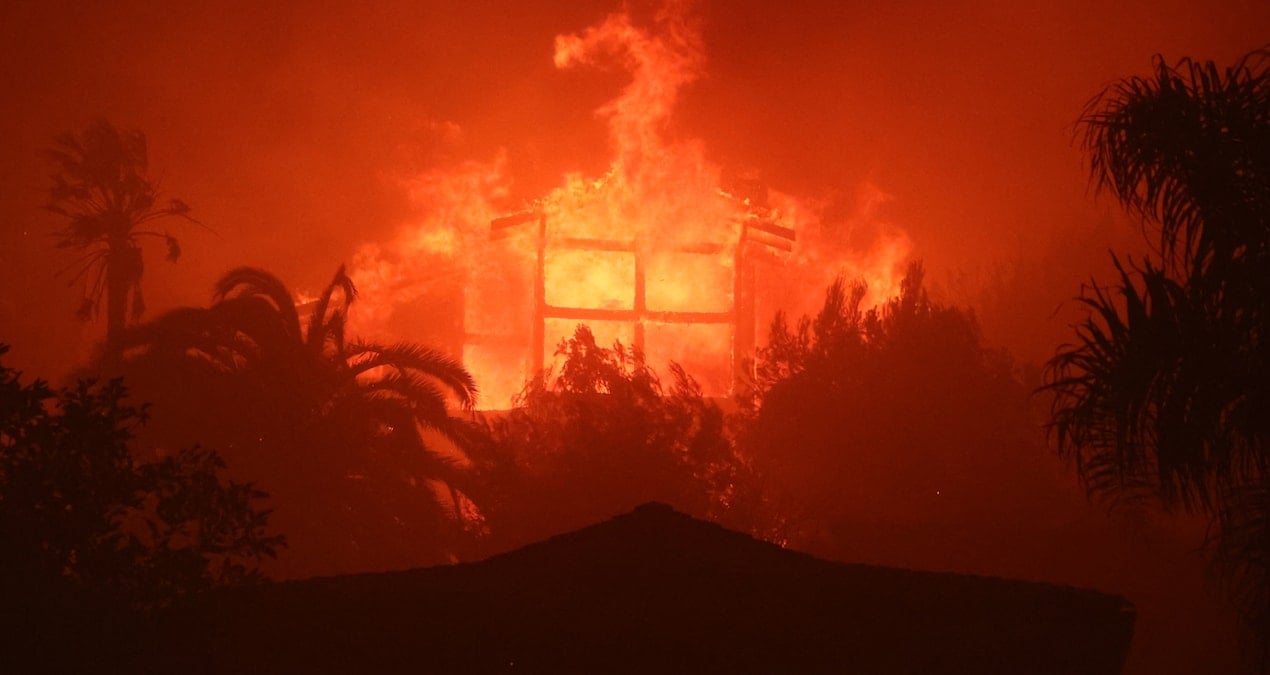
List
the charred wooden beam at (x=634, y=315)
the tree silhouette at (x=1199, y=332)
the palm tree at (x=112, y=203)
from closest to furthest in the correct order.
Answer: the tree silhouette at (x=1199, y=332) < the palm tree at (x=112, y=203) < the charred wooden beam at (x=634, y=315)

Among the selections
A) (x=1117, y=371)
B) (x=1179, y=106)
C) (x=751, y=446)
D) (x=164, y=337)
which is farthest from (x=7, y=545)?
(x=751, y=446)

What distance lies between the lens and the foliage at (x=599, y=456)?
19.9 m

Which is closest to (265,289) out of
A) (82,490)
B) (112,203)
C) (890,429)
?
(112,203)

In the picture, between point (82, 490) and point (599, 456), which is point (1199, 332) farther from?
point (599, 456)

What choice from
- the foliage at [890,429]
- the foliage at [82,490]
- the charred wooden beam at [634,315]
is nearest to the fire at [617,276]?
the charred wooden beam at [634,315]

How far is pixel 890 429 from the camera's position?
75.6ft

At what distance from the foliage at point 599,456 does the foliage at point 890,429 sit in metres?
2.08

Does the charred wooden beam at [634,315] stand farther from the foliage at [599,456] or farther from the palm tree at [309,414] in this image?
the palm tree at [309,414]

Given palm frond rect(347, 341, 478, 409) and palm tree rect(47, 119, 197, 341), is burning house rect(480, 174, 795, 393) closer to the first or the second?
palm tree rect(47, 119, 197, 341)

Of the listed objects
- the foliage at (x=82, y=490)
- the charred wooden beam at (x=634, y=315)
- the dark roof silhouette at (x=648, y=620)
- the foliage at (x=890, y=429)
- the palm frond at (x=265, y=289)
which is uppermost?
the charred wooden beam at (x=634, y=315)

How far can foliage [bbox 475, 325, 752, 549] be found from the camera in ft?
65.2

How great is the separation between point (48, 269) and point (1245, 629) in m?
45.9

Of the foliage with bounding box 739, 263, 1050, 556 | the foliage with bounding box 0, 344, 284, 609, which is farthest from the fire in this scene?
the foliage with bounding box 0, 344, 284, 609

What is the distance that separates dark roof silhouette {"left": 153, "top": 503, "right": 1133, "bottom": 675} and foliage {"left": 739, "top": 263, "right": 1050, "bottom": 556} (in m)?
12.9
